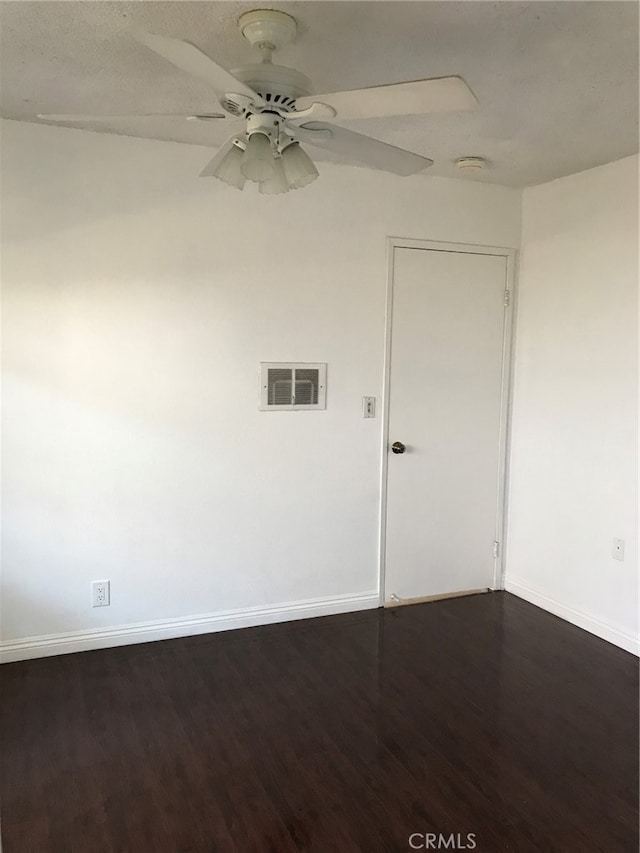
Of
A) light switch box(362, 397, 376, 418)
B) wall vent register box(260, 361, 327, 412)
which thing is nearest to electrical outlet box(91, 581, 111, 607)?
wall vent register box(260, 361, 327, 412)

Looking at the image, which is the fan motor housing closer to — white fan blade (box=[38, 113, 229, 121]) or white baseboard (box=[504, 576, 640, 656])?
white fan blade (box=[38, 113, 229, 121])

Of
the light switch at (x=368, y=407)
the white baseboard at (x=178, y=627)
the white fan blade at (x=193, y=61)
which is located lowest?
the white baseboard at (x=178, y=627)

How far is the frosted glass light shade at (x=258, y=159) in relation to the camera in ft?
6.28

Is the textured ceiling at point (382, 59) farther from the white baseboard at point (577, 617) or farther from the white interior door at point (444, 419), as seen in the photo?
the white baseboard at point (577, 617)

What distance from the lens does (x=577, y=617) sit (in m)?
3.57

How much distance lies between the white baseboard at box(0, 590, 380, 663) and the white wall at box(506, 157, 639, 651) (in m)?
1.06

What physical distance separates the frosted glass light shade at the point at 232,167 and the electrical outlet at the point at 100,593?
2058 mm

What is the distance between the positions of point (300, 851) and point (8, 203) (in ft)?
9.03

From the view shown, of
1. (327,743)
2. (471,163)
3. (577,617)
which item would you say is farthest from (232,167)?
(577,617)

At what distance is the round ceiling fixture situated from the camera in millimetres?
3243


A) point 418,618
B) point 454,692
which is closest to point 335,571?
point 418,618

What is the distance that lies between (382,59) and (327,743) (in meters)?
2.43

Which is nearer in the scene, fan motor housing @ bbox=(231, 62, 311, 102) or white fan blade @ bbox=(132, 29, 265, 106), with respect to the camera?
white fan blade @ bbox=(132, 29, 265, 106)

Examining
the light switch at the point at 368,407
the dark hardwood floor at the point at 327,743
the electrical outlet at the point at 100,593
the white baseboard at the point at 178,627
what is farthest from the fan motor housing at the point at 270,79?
the white baseboard at the point at 178,627
